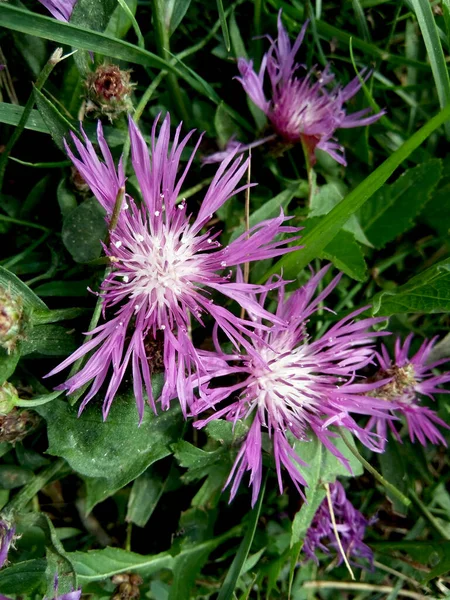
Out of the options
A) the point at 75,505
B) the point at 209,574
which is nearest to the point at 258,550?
the point at 209,574

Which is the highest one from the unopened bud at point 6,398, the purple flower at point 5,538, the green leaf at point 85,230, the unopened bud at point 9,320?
the green leaf at point 85,230

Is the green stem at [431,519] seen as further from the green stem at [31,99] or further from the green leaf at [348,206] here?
the green stem at [31,99]

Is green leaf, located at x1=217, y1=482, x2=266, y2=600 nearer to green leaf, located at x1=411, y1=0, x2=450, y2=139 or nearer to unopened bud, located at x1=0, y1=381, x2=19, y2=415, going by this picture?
unopened bud, located at x1=0, y1=381, x2=19, y2=415

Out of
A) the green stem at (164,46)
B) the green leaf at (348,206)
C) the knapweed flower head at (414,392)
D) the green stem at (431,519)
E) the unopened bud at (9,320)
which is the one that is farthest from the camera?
the green stem at (431,519)

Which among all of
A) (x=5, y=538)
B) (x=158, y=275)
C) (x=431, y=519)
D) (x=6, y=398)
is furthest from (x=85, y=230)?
(x=431, y=519)

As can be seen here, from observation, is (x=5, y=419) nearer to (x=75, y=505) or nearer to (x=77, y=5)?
(x=75, y=505)

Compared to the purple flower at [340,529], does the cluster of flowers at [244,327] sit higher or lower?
higher

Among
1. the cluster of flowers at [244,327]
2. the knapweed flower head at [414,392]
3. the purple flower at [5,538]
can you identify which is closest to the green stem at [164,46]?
the cluster of flowers at [244,327]
